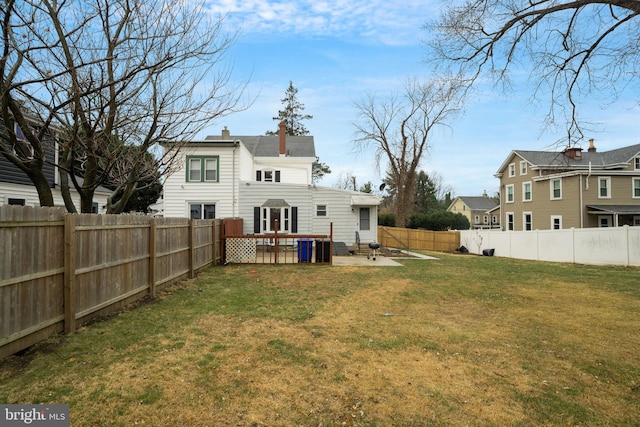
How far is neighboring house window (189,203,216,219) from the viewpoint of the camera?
17.2 m

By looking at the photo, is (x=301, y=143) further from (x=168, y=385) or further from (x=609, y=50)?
(x=168, y=385)

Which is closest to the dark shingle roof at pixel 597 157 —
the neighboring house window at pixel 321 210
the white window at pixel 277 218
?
the neighboring house window at pixel 321 210

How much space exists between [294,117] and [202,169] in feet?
87.6

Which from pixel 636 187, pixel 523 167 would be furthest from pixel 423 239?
pixel 636 187

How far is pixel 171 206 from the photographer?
17.1 meters

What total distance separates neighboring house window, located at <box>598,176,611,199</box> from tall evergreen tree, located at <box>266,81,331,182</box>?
86.6 ft

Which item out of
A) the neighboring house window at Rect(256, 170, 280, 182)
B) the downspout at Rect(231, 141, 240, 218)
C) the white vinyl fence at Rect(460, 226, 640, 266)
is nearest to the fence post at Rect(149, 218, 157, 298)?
the downspout at Rect(231, 141, 240, 218)

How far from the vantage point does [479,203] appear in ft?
174

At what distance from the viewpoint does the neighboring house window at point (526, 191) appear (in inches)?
1057

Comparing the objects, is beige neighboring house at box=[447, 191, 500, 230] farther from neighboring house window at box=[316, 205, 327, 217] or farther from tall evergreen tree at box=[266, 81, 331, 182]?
neighboring house window at box=[316, 205, 327, 217]

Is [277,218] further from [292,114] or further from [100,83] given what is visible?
[292,114]

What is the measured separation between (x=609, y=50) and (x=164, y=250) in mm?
9901

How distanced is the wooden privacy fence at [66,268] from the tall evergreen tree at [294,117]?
34.4 meters

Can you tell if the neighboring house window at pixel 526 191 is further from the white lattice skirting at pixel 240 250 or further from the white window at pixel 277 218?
the white lattice skirting at pixel 240 250
